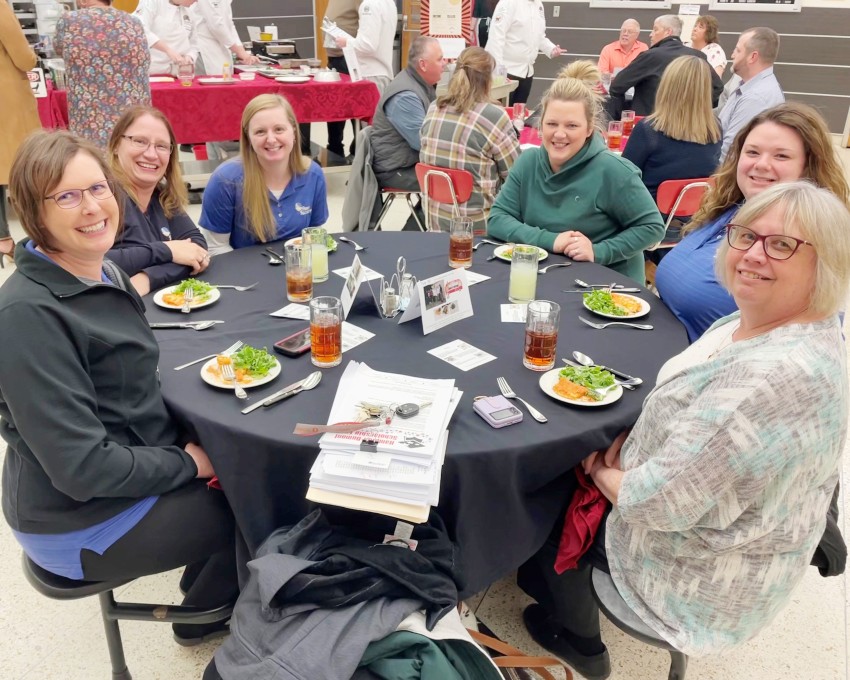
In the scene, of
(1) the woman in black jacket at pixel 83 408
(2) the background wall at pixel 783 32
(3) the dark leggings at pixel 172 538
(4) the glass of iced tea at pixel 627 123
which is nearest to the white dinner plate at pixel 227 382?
(1) the woman in black jacket at pixel 83 408

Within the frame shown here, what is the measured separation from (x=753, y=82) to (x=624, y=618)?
14.2 feet

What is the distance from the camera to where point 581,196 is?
253 cm

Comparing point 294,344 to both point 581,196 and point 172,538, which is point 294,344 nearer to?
point 172,538

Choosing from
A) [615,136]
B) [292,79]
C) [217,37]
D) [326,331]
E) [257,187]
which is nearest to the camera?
[326,331]

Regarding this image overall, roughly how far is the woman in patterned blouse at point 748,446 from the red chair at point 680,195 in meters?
2.12

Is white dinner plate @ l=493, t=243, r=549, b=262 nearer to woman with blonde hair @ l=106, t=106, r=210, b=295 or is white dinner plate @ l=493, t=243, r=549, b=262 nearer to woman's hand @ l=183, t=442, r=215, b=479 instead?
woman with blonde hair @ l=106, t=106, r=210, b=295

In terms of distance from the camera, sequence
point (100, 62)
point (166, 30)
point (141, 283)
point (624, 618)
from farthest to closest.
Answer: point (166, 30) → point (100, 62) → point (141, 283) → point (624, 618)

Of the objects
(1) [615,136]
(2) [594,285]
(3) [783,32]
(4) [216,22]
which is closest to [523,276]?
(2) [594,285]

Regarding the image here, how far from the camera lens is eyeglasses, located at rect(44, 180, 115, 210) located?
1.40 m

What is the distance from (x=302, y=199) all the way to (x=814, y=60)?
25.4 ft

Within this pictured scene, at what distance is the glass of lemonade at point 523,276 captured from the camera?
2.01m

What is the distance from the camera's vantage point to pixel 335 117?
5488 mm

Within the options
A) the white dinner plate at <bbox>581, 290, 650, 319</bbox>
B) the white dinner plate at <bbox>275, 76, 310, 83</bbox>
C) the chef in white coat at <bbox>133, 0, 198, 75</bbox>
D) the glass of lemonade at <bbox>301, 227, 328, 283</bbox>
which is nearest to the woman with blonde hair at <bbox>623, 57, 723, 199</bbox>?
the white dinner plate at <bbox>581, 290, 650, 319</bbox>

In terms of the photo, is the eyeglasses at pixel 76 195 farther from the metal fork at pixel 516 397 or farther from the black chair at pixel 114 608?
the metal fork at pixel 516 397
